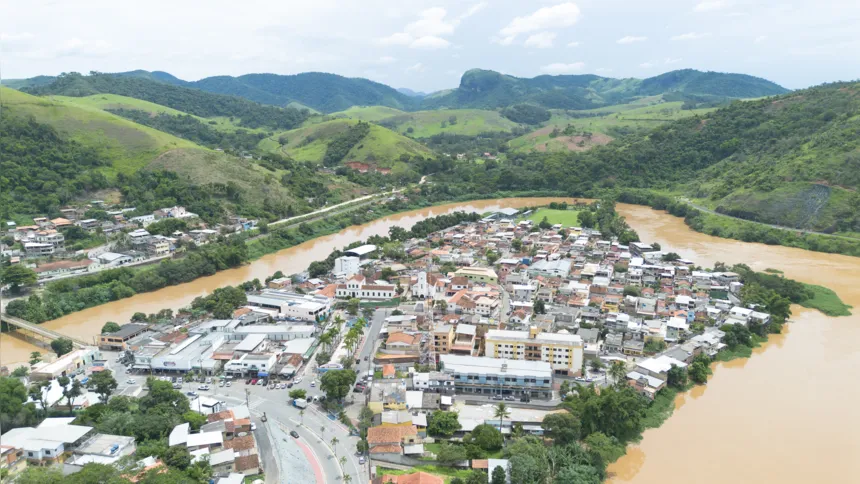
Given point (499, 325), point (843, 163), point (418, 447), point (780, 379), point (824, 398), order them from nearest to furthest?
1. point (418, 447)
2. point (824, 398)
3. point (780, 379)
4. point (499, 325)
5. point (843, 163)

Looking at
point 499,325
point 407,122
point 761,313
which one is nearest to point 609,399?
point 499,325

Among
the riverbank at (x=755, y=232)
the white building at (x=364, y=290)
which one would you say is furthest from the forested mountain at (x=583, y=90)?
the white building at (x=364, y=290)

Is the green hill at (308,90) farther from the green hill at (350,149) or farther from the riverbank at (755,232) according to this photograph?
the riverbank at (755,232)

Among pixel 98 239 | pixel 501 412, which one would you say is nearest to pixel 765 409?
pixel 501 412

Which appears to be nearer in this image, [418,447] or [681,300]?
[418,447]

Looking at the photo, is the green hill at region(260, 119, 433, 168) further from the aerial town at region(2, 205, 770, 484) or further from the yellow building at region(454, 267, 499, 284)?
the aerial town at region(2, 205, 770, 484)

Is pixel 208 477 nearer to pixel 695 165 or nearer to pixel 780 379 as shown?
pixel 780 379

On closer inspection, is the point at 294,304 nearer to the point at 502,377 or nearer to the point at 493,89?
the point at 502,377

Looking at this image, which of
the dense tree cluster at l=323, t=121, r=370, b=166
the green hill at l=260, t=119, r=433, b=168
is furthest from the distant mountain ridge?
the dense tree cluster at l=323, t=121, r=370, b=166
